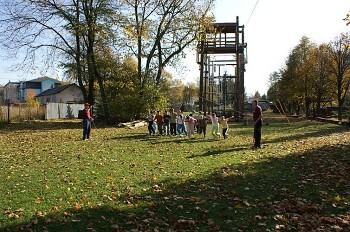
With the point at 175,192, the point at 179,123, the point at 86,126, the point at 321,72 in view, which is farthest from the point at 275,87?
the point at 175,192

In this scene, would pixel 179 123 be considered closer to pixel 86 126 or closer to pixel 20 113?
pixel 86 126

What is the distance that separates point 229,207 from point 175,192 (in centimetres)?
138

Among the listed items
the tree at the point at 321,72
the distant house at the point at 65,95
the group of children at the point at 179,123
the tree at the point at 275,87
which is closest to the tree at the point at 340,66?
the tree at the point at 321,72

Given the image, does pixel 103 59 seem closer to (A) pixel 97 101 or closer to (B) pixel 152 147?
(A) pixel 97 101

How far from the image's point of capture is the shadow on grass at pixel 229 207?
5.47 meters

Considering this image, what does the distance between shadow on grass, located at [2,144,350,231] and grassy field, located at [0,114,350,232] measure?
0.05ft

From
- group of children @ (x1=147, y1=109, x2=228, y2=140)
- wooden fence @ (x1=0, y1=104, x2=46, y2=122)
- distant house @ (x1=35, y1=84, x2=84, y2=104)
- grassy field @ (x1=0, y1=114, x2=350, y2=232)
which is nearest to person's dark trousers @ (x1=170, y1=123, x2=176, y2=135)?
group of children @ (x1=147, y1=109, x2=228, y2=140)

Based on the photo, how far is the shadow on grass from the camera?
5.47 m

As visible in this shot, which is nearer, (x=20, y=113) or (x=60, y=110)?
(x=20, y=113)

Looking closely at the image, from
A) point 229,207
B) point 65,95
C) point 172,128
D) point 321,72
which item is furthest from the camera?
point 65,95

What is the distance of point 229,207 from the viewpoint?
6445 mm

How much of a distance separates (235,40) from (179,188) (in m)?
28.1

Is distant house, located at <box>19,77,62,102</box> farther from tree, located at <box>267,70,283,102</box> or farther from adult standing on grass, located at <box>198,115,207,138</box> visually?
adult standing on grass, located at <box>198,115,207,138</box>

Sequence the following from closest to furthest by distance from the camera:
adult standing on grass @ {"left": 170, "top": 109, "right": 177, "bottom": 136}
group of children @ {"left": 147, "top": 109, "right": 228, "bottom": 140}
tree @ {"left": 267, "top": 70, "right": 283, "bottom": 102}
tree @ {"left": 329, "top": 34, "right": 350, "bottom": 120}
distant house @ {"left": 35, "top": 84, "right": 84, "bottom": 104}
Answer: group of children @ {"left": 147, "top": 109, "right": 228, "bottom": 140}, adult standing on grass @ {"left": 170, "top": 109, "right": 177, "bottom": 136}, tree @ {"left": 329, "top": 34, "right": 350, "bottom": 120}, tree @ {"left": 267, "top": 70, "right": 283, "bottom": 102}, distant house @ {"left": 35, "top": 84, "right": 84, "bottom": 104}
